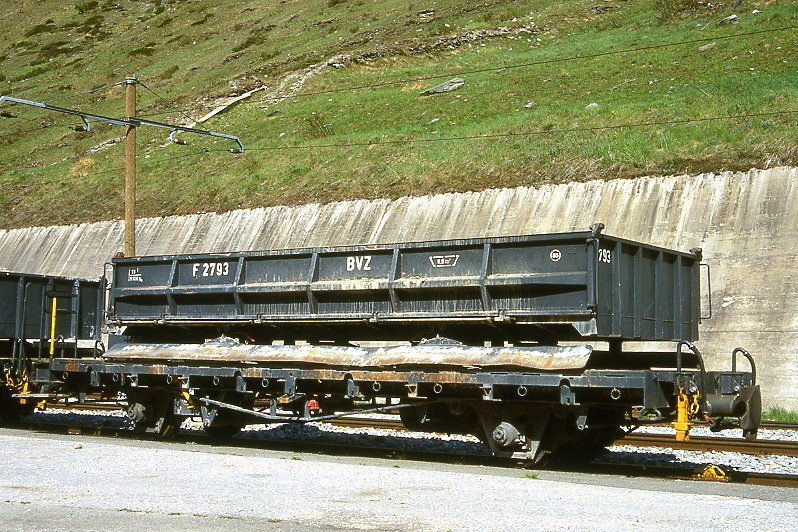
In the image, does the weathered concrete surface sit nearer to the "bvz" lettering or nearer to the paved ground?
the paved ground

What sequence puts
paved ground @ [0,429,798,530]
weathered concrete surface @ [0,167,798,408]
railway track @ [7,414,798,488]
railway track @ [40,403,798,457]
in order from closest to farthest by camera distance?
paved ground @ [0,429,798,530], railway track @ [7,414,798,488], railway track @ [40,403,798,457], weathered concrete surface @ [0,167,798,408]

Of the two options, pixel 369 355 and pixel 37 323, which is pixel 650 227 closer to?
pixel 369 355

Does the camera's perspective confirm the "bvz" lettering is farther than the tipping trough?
Yes

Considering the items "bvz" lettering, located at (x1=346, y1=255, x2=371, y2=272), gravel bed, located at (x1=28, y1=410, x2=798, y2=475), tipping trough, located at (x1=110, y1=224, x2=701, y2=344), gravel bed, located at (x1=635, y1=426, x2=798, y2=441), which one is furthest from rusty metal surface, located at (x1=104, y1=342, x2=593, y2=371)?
gravel bed, located at (x1=635, y1=426, x2=798, y2=441)

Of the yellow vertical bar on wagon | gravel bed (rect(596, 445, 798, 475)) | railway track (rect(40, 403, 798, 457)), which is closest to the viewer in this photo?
gravel bed (rect(596, 445, 798, 475))

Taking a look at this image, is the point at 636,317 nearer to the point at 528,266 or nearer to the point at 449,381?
the point at 528,266

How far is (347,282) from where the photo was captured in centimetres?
1330

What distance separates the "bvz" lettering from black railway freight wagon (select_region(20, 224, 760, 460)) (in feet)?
0.05

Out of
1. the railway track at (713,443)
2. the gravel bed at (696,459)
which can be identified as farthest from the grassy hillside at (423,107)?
the gravel bed at (696,459)

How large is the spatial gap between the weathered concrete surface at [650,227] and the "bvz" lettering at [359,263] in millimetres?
9641

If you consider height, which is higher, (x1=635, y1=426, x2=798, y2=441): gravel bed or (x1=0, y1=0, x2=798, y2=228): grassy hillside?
(x1=0, y1=0, x2=798, y2=228): grassy hillside

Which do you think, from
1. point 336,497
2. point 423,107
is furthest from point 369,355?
point 423,107

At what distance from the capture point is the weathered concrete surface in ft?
64.2

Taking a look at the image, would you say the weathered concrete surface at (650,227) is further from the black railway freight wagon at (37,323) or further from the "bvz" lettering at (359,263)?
the black railway freight wagon at (37,323)
